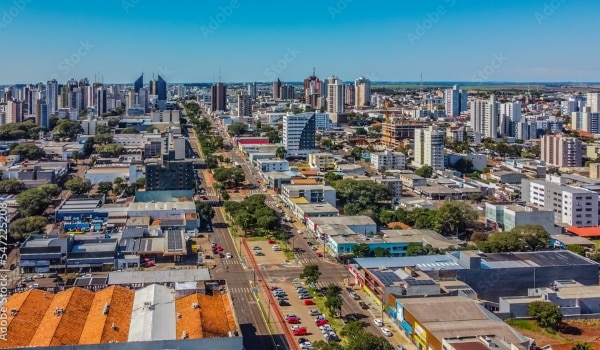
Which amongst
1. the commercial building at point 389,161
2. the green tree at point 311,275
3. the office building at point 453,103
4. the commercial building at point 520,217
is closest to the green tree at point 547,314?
the green tree at point 311,275

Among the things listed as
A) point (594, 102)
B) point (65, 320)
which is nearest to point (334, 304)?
point (65, 320)

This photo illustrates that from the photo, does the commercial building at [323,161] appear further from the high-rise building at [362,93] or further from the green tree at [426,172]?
the high-rise building at [362,93]

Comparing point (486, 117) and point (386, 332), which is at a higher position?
point (486, 117)

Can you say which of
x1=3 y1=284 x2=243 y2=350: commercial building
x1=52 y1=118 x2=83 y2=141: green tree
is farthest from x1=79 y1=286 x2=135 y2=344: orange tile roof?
x1=52 y1=118 x2=83 y2=141: green tree

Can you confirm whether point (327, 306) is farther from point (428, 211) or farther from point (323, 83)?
point (323, 83)

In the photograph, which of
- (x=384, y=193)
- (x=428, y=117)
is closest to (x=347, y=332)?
(x=384, y=193)

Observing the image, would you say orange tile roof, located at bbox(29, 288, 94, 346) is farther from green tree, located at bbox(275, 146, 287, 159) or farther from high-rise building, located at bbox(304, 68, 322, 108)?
high-rise building, located at bbox(304, 68, 322, 108)

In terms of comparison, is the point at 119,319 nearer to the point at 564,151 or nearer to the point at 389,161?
the point at 389,161
